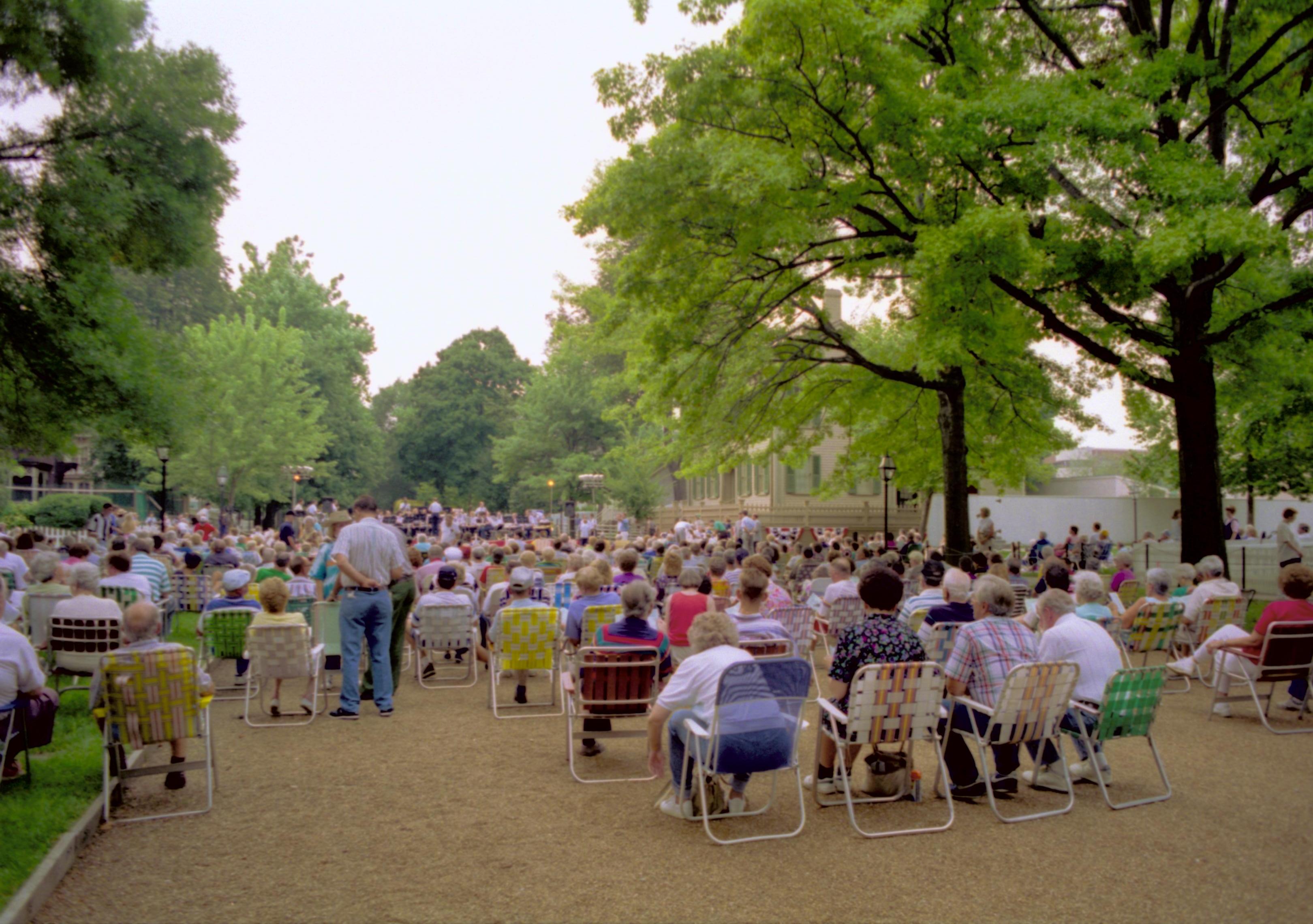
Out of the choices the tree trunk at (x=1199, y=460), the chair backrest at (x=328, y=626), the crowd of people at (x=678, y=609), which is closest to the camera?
the crowd of people at (x=678, y=609)

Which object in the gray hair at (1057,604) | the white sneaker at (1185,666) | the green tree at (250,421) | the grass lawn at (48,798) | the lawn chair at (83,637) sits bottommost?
the grass lawn at (48,798)

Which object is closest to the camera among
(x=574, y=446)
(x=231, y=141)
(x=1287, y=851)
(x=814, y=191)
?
(x=1287, y=851)

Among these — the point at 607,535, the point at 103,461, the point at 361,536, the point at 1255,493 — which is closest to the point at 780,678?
the point at 361,536

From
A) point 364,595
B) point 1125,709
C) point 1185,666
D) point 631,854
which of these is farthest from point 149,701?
point 1185,666

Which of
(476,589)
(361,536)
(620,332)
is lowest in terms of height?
(476,589)

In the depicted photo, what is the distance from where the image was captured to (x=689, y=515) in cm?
4800

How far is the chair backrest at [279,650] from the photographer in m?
7.54

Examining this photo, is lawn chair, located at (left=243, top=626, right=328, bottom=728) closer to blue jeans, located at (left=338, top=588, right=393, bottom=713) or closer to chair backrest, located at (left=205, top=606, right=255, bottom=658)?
blue jeans, located at (left=338, top=588, right=393, bottom=713)

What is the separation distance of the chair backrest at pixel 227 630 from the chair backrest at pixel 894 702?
559cm

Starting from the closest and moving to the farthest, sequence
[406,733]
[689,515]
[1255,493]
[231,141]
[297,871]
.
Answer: [297,871], [406,733], [231,141], [1255,493], [689,515]

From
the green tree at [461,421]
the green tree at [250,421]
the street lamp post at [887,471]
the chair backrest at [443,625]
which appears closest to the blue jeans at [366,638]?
the chair backrest at [443,625]

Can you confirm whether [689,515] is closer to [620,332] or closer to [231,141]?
[620,332]

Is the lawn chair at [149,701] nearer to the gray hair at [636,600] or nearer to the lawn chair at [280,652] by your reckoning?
the lawn chair at [280,652]

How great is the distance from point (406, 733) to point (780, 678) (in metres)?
3.80
